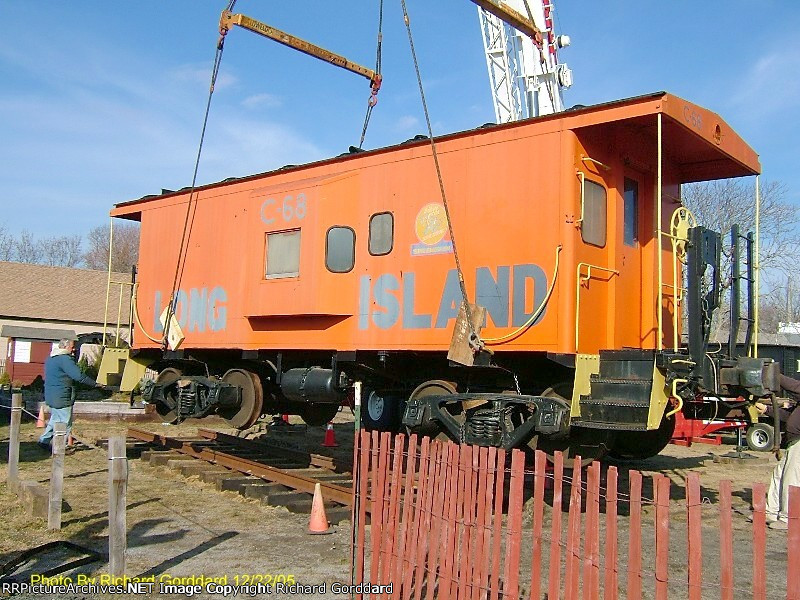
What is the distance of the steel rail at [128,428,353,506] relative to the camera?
8508mm

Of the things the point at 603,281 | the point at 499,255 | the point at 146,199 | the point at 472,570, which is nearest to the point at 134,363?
the point at 146,199

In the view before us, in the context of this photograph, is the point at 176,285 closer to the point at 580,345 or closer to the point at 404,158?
the point at 404,158

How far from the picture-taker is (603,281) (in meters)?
7.63

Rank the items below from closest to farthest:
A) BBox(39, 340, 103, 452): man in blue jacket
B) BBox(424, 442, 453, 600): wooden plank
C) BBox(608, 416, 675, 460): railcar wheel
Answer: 1. BBox(424, 442, 453, 600): wooden plank
2. BBox(608, 416, 675, 460): railcar wheel
3. BBox(39, 340, 103, 452): man in blue jacket

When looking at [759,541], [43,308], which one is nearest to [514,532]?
[759,541]

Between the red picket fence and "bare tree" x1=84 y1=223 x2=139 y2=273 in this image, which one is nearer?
the red picket fence

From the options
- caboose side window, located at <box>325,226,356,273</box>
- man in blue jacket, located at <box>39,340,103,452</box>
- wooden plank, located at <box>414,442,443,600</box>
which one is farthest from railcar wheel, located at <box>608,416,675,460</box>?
man in blue jacket, located at <box>39,340,103,452</box>

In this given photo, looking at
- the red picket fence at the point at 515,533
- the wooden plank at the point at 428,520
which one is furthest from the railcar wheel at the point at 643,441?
the wooden plank at the point at 428,520

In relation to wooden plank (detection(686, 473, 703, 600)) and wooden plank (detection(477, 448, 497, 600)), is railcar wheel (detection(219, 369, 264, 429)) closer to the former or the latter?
wooden plank (detection(477, 448, 497, 600))

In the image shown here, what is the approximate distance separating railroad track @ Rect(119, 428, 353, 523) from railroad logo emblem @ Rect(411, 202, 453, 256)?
2.72 metres

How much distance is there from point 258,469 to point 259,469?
0.05ft

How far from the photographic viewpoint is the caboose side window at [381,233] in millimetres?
8547

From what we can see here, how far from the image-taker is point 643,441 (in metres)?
9.23

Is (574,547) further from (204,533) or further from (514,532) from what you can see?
(204,533)
